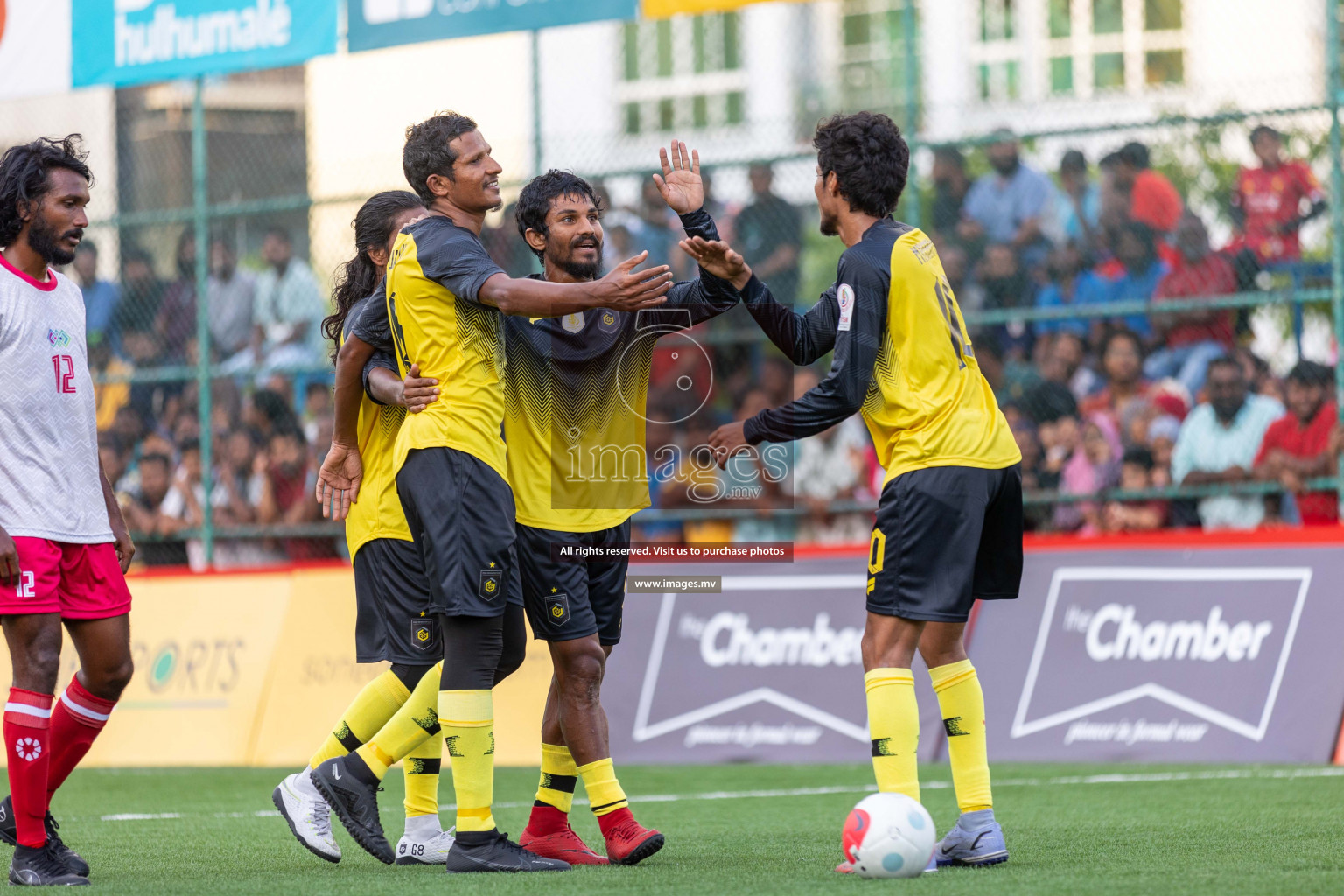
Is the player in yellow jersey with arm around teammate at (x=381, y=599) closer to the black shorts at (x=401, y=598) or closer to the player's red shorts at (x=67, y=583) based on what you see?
the black shorts at (x=401, y=598)

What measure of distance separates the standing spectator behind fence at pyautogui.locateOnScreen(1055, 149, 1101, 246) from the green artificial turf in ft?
11.4

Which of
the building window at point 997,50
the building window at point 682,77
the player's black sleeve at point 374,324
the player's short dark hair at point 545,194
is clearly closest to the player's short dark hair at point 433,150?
the player's short dark hair at point 545,194

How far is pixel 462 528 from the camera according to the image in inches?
199

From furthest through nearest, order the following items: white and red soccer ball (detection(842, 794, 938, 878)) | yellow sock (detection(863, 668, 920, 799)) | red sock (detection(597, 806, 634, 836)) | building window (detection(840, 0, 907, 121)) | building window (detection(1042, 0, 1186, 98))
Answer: building window (detection(840, 0, 907, 121))
building window (detection(1042, 0, 1186, 98))
red sock (detection(597, 806, 634, 836))
yellow sock (detection(863, 668, 920, 799))
white and red soccer ball (detection(842, 794, 938, 878))

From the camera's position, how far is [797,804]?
719cm

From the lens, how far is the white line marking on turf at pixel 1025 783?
24.5ft

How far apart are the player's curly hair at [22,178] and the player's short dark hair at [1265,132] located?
21.9 ft

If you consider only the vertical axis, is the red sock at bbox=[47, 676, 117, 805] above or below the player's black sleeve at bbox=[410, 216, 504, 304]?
below

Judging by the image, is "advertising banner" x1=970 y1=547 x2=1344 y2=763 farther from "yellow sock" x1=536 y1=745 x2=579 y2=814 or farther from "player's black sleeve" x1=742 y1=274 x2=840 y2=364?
"player's black sleeve" x1=742 y1=274 x2=840 y2=364

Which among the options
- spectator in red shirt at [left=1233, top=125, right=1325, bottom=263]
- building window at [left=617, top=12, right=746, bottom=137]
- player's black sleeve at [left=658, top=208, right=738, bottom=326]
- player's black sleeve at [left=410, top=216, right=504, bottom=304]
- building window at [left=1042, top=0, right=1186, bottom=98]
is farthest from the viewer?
building window at [left=617, top=12, right=746, bottom=137]

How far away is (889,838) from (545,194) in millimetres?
2362

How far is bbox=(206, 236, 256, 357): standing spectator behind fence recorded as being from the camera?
38.2 ft

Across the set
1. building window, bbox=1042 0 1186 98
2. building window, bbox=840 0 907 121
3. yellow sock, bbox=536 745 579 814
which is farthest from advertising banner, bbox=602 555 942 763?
building window, bbox=840 0 907 121

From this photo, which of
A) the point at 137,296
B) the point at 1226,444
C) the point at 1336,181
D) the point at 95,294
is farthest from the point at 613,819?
the point at 95,294
